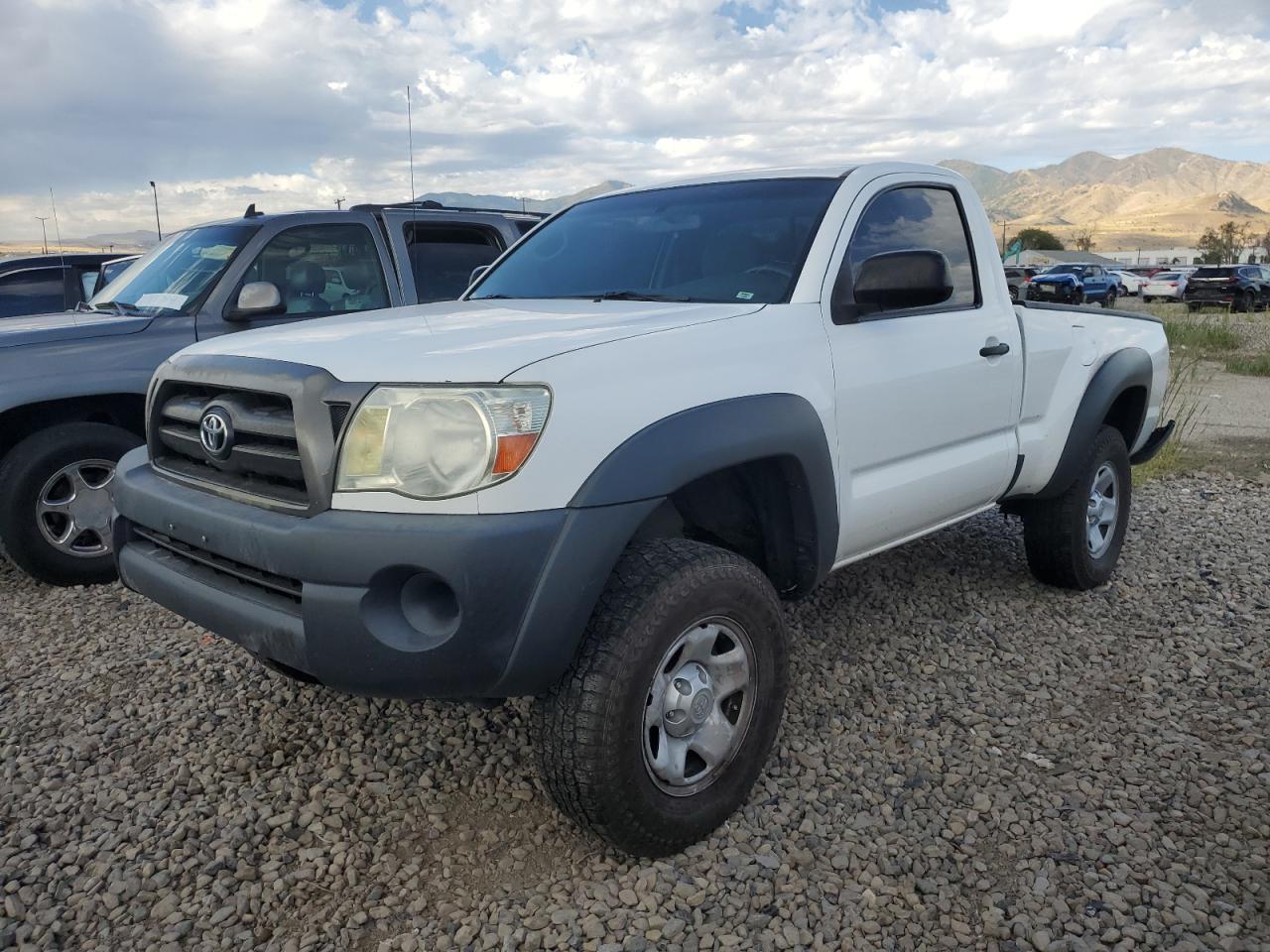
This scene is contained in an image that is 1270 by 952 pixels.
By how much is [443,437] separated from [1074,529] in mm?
3288

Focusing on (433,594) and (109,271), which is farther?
(109,271)

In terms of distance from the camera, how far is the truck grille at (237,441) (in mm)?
2502

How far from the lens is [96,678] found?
3.85 meters

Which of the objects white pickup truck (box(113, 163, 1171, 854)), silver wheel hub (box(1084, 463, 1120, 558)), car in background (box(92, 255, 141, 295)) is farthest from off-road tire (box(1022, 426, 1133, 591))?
car in background (box(92, 255, 141, 295))

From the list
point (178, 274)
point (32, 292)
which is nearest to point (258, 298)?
point (178, 274)

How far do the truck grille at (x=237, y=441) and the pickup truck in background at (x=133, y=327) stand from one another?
58.7 inches

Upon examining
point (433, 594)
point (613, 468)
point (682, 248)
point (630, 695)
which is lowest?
point (630, 695)

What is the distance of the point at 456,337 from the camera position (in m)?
2.63

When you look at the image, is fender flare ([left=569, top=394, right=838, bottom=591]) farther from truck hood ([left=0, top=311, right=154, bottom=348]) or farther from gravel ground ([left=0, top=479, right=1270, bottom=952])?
truck hood ([left=0, top=311, right=154, bottom=348])

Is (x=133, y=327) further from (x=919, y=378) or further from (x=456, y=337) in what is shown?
(x=919, y=378)

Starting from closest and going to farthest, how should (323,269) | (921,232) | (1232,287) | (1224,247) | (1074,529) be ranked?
(921,232), (1074,529), (323,269), (1232,287), (1224,247)

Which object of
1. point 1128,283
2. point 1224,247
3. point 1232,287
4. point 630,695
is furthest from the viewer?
point 1224,247

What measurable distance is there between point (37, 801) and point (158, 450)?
3.63 ft

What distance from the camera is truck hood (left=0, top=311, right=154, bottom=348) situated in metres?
4.50
